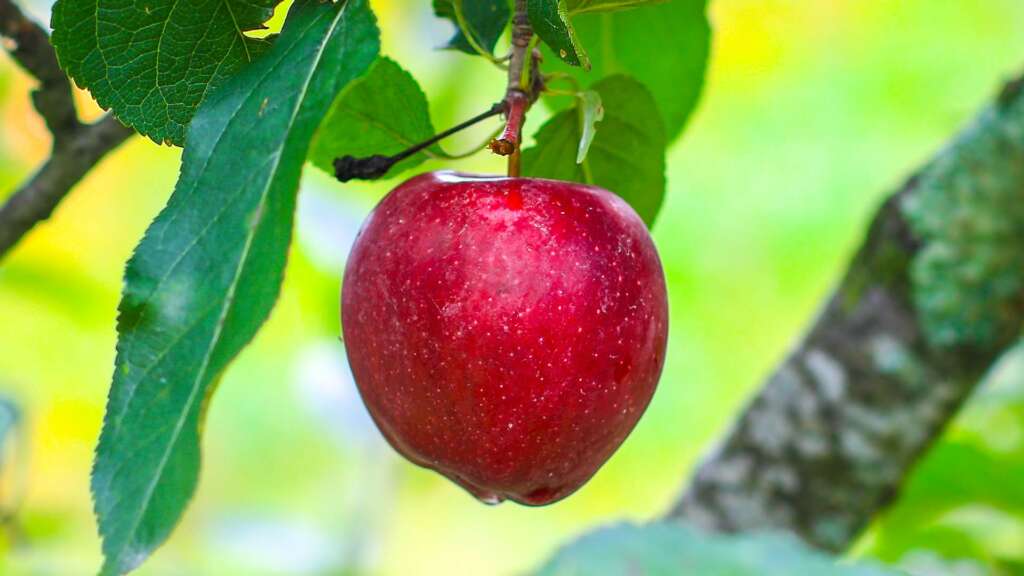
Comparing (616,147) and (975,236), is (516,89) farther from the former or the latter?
(975,236)

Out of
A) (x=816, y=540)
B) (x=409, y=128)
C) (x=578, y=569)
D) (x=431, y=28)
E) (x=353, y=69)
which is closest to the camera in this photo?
(x=353, y=69)

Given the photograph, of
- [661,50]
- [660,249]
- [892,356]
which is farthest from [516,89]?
[660,249]

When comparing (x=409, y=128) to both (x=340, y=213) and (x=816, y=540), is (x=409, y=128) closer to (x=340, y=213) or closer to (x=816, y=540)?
(x=816, y=540)

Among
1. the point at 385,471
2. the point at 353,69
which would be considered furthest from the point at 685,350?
the point at 353,69

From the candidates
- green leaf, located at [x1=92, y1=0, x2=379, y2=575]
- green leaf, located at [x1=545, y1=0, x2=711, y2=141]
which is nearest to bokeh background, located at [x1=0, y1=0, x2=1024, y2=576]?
green leaf, located at [x1=545, y1=0, x2=711, y2=141]

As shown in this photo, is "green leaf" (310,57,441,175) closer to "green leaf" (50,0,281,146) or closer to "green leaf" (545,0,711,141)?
"green leaf" (50,0,281,146)

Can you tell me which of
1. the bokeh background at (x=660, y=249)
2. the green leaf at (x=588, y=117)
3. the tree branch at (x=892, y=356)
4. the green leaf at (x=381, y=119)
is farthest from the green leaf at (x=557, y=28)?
the bokeh background at (x=660, y=249)
